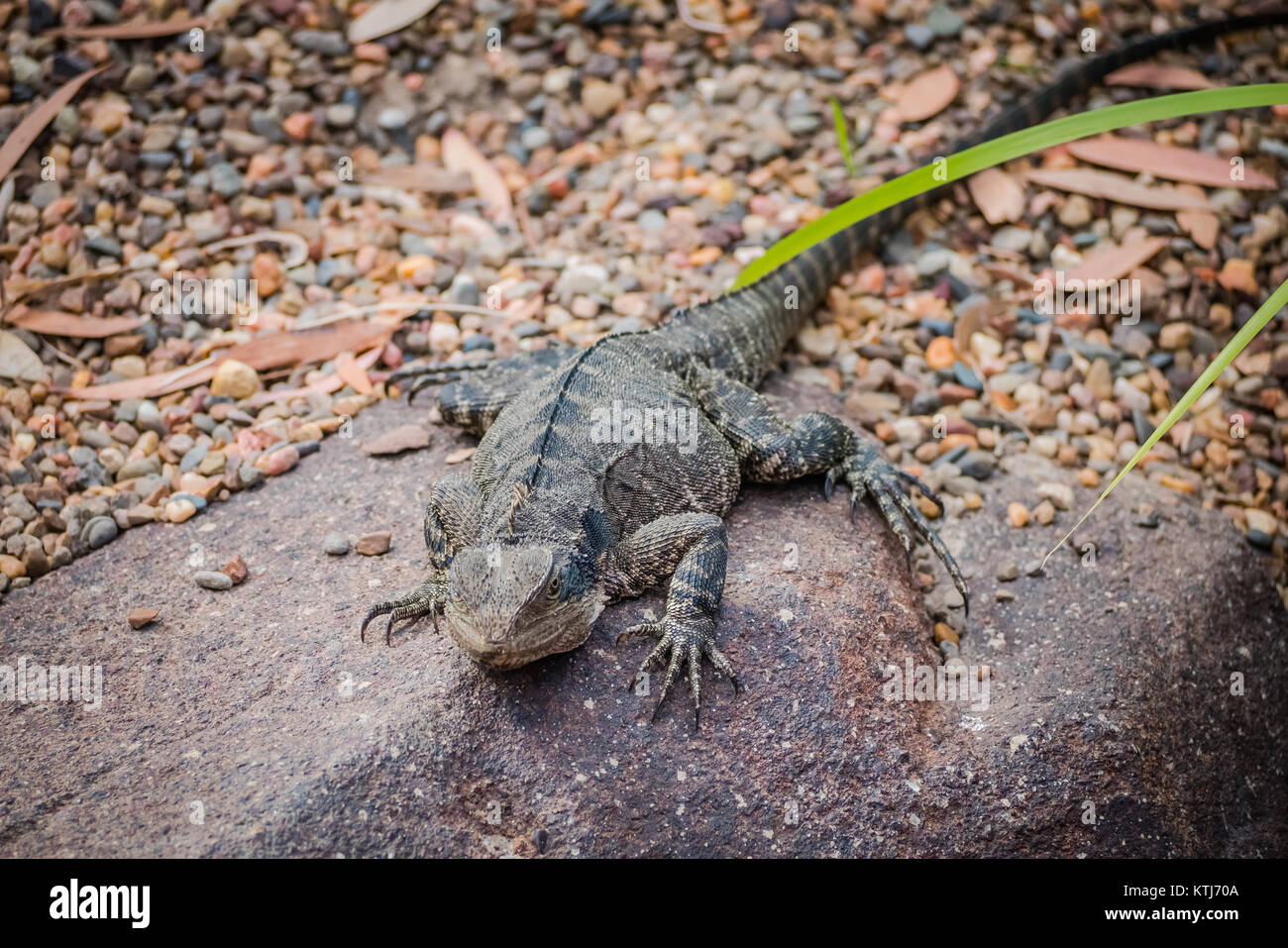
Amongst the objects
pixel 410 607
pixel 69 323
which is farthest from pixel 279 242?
pixel 410 607

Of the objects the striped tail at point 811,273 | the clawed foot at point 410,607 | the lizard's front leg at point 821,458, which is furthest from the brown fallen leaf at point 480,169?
the clawed foot at point 410,607

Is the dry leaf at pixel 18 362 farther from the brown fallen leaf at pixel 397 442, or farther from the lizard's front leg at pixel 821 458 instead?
the lizard's front leg at pixel 821 458

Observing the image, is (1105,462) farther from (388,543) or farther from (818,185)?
(388,543)

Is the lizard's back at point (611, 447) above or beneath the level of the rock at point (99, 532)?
above

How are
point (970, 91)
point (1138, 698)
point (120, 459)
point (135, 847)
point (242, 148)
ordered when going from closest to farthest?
point (135, 847) < point (1138, 698) < point (120, 459) < point (242, 148) < point (970, 91)

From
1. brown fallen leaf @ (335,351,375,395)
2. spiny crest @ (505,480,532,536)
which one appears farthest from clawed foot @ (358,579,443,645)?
brown fallen leaf @ (335,351,375,395)

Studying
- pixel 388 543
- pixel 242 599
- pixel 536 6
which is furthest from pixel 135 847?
pixel 536 6
